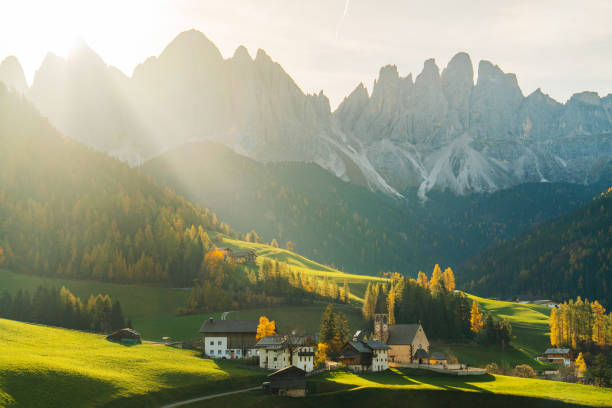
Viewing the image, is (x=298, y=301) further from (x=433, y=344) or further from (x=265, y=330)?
(x=265, y=330)

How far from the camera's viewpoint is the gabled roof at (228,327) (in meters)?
104

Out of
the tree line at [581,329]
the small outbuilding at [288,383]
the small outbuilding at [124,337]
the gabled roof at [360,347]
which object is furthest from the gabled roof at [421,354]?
the tree line at [581,329]

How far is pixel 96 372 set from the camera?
7162 centimetres

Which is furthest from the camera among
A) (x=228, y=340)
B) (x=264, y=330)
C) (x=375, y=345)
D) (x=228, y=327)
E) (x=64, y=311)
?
(x=64, y=311)

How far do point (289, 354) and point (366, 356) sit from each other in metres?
13.6

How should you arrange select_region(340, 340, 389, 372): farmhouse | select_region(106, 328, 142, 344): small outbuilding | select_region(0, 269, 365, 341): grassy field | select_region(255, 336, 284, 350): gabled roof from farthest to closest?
select_region(0, 269, 365, 341): grassy field → select_region(106, 328, 142, 344): small outbuilding → select_region(340, 340, 389, 372): farmhouse → select_region(255, 336, 284, 350): gabled roof

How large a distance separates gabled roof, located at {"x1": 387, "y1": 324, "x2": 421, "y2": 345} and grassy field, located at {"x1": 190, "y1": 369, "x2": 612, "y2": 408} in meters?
19.9

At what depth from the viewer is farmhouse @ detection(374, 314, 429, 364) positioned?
348ft

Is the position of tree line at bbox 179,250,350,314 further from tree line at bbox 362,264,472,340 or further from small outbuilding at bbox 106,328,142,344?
small outbuilding at bbox 106,328,142,344

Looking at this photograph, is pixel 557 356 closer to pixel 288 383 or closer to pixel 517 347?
pixel 517 347

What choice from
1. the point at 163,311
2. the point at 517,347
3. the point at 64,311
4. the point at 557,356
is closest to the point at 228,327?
the point at 64,311

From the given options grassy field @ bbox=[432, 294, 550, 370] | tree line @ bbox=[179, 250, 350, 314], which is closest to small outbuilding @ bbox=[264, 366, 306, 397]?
grassy field @ bbox=[432, 294, 550, 370]

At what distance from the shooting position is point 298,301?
158m

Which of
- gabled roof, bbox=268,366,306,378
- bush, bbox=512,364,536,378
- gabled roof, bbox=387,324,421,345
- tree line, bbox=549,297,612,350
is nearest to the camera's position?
gabled roof, bbox=268,366,306,378
